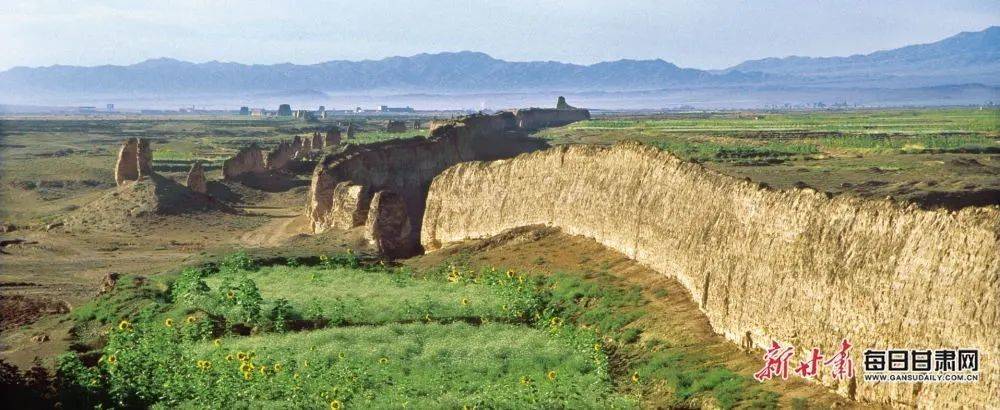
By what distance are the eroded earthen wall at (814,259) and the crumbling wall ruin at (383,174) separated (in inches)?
535

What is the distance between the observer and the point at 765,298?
18.5m

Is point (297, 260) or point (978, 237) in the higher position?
point (978, 237)

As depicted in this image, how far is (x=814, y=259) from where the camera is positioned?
Result: 56.5ft

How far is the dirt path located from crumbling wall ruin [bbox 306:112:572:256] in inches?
265

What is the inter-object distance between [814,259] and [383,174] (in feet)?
119

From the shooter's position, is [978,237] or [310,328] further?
[310,328]

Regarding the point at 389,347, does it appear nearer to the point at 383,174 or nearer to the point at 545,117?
the point at 383,174

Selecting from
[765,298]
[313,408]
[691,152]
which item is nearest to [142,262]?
[313,408]

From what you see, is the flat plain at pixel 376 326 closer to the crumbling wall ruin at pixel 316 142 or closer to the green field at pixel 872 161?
the green field at pixel 872 161

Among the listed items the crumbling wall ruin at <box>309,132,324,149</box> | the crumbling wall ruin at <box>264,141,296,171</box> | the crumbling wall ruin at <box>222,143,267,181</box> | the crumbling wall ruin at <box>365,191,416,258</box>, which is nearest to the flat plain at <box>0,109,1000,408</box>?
the crumbling wall ruin at <box>365,191,416,258</box>

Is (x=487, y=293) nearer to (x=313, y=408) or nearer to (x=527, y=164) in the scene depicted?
(x=527, y=164)

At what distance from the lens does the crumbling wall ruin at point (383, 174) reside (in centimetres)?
4078

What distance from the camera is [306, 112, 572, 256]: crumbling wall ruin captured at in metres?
40.8

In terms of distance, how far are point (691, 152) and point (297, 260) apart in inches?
1971
